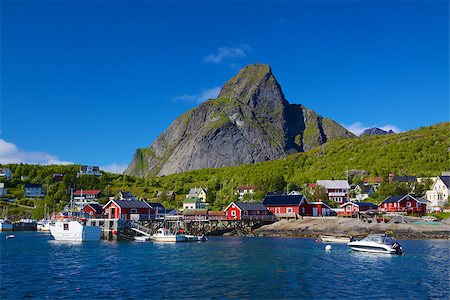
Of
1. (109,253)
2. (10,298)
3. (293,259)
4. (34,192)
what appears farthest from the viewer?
(34,192)

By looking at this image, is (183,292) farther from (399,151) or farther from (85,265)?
(399,151)

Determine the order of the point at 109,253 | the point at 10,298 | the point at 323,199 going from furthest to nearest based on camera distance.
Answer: the point at 323,199
the point at 109,253
the point at 10,298

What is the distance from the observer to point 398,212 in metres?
94.6

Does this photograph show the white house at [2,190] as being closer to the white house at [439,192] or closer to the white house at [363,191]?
the white house at [363,191]

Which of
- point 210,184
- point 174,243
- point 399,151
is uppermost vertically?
point 399,151

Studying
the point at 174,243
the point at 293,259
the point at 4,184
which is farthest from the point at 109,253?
the point at 4,184

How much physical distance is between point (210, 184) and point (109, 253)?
354ft

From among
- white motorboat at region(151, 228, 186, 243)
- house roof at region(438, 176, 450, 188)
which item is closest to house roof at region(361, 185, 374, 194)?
house roof at region(438, 176, 450, 188)

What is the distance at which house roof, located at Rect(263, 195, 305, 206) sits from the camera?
319ft

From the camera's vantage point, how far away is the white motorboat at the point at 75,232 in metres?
72.4

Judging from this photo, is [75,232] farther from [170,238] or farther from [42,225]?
[42,225]

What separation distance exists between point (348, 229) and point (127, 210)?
43.0 metres

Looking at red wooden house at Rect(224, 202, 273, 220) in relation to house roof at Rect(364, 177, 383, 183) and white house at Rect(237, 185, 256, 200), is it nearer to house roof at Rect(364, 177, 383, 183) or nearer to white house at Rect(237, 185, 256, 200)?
white house at Rect(237, 185, 256, 200)

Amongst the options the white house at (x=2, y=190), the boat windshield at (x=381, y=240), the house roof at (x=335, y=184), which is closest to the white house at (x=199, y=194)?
the house roof at (x=335, y=184)
